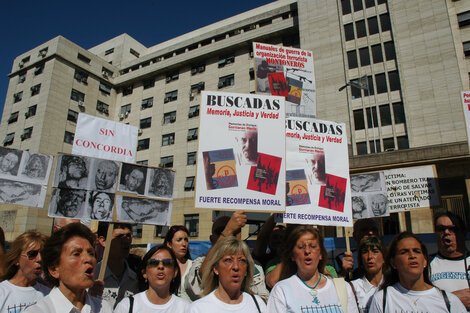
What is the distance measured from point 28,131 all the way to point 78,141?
111 ft

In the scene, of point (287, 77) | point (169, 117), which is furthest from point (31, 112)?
point (287, 77)

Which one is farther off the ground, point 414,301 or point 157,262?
point 157,262

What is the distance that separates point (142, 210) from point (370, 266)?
11.7 ft

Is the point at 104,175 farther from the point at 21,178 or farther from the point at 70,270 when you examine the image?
the point at 70,270

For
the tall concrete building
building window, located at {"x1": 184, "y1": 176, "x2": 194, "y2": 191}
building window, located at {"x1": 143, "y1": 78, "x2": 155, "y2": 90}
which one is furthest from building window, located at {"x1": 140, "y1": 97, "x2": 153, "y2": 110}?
building window, located at {"x1": 184, "y1": 176, "x2": 194, "y2": 191}

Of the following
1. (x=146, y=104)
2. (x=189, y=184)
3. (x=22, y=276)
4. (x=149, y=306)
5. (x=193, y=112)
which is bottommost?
(x=149, y=306)

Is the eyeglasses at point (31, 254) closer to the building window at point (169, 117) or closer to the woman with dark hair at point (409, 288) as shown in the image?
the woman with dark hair at point (409, 288)

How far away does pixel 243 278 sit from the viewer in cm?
324

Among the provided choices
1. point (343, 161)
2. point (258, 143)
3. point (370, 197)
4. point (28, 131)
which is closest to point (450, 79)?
point (370, 197)

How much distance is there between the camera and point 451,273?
11.9 feet

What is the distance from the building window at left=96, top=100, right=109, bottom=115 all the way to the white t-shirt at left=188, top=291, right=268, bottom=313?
38.7 metres

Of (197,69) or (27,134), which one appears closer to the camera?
(27,134)

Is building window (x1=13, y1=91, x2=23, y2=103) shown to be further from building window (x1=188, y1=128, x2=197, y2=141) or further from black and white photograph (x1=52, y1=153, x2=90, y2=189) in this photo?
black and white photograph (x1=52, y1=153, x2=90, y2=189)

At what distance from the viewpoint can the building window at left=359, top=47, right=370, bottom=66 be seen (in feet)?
83.7
